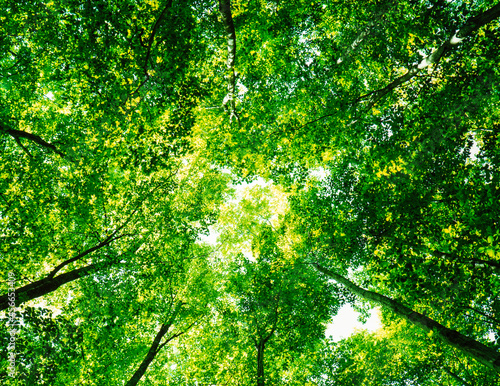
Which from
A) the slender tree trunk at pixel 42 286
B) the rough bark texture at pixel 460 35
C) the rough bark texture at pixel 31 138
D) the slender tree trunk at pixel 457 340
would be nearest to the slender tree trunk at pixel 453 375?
the slender tree trunk at pixel 457 340

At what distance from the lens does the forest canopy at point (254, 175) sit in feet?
22.9

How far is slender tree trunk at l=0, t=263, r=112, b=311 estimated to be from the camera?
7780 mm

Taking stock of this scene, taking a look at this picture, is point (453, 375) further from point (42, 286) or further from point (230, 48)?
point (42, 286)

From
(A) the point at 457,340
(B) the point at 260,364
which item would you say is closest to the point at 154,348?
(B) the point at 260,364

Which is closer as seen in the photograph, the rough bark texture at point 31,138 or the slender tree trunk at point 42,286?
the slender tree trunk at point 42,286

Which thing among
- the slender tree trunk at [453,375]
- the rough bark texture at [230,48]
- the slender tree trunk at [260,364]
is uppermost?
the rough bark texture at [230,48]

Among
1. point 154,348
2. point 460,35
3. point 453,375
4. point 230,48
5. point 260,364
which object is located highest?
point 230,48

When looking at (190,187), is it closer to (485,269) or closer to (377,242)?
(377,242)

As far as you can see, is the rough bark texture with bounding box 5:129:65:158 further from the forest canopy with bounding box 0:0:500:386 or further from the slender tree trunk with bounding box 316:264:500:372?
the slender tree trunk with bounding box 316:264:500:372

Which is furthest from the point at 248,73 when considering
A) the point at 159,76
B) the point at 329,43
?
the point at 159,76

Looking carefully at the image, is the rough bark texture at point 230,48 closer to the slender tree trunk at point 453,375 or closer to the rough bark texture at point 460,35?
the rough bark texture at point 460,35

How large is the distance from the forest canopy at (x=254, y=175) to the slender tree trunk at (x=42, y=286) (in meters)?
0.06

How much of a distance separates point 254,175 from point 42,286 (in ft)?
29.6

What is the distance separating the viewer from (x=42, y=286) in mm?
8625
